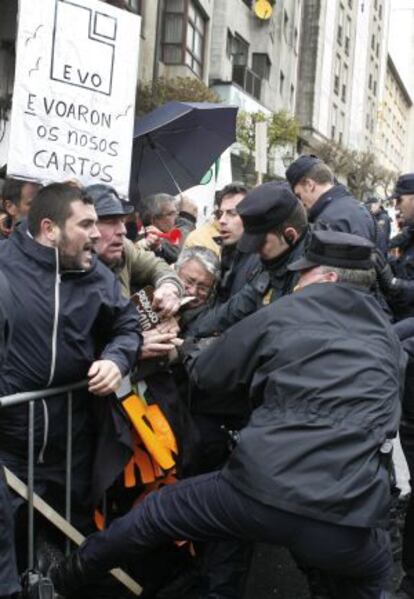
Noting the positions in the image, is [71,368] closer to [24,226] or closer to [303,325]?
[24,226]

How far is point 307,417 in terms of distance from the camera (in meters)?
2.57

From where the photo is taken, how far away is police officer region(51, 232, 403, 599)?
2.55m

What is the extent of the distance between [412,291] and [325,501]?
218 centimetres

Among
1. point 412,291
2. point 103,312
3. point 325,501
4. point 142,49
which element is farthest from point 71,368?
point 142,49

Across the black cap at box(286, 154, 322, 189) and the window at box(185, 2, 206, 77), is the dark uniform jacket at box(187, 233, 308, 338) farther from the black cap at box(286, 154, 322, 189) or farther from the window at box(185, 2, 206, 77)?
the window at box(185, 2, 206, 77)

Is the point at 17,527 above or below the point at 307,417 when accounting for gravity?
below

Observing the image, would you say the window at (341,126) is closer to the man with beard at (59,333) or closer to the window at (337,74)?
the window at (337,74)

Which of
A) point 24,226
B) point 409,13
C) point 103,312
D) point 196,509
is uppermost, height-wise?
point 409,13

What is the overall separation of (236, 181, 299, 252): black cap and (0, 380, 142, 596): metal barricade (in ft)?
3.36

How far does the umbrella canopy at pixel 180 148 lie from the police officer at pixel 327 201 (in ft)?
5.48

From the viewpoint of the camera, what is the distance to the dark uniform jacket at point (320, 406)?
2541 mm

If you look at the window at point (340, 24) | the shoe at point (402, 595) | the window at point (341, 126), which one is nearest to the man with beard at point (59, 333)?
the shoe at point (402, 595)

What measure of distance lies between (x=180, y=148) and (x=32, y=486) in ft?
13.7

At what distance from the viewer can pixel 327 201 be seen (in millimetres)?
4684
